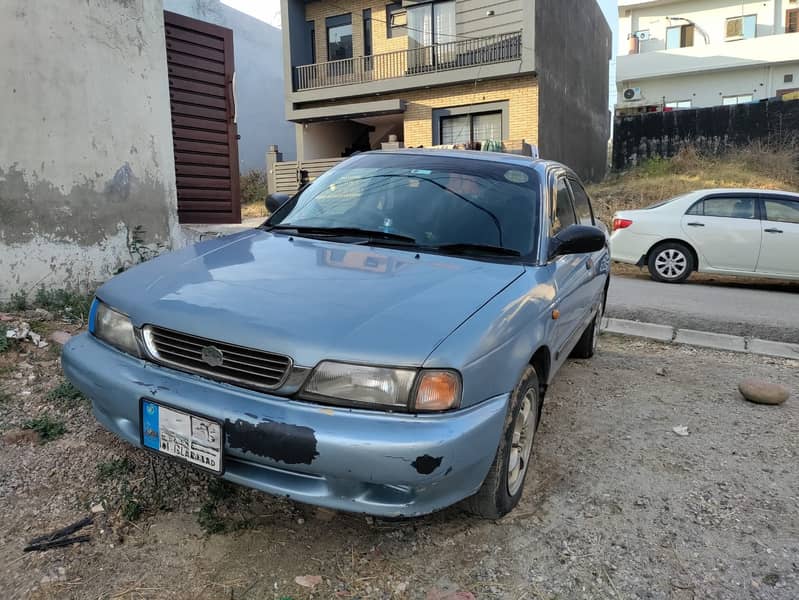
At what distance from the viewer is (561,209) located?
12.0 feet

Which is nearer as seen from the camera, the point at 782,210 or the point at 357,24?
the point at 782,210

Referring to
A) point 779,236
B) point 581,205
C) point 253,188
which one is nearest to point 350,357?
point 581,205

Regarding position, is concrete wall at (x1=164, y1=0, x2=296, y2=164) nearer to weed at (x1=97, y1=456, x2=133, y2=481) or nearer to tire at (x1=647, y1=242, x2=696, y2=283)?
tire at (x1=647, y1=242, x2=696, y2=283)

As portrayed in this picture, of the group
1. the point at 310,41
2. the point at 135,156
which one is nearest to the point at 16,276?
the point at 135,156

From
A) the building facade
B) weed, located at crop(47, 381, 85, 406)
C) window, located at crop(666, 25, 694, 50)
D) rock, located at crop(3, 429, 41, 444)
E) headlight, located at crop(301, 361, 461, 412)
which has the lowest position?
rock, located at crop(3, 429, 41, 444)

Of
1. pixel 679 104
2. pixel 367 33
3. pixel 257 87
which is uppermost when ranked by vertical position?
pixel 367 33

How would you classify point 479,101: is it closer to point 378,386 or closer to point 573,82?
point 573,82

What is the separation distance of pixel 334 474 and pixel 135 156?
4.87m

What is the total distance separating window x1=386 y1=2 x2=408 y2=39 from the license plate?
1837cm

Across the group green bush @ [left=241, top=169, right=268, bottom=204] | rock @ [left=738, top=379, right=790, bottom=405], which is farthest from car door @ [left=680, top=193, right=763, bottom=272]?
green bush @ [left=241, top=169, right=268, bottom=204]

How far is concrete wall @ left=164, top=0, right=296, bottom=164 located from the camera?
907 inches

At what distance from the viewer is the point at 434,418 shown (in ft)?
6.57

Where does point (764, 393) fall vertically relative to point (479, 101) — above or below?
below

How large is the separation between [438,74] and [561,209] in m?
14.4
